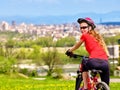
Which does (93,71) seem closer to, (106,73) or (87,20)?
(106,73)

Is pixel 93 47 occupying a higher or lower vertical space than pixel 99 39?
lower

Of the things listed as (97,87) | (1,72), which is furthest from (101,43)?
(1,72)

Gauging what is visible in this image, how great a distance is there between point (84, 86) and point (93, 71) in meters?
0.55

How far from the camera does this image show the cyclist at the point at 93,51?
895 cm

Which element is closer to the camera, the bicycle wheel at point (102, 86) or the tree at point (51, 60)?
the bicycle wheel at point (102, 86)

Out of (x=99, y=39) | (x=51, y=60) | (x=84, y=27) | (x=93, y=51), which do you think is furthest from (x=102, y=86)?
(x=51, y=60)

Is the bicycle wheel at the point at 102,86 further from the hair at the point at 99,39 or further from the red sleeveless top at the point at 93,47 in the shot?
the hair at the point at 99,39

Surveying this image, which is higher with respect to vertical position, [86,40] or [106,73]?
[86,40]

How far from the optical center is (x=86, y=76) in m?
9.27

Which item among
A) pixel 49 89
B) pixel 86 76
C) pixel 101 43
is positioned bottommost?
pixel 49 89

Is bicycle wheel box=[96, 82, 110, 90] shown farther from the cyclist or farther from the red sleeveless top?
the red sleeveless top

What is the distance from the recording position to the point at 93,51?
9203 mm

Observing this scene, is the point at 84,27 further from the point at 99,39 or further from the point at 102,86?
the point at 102,86

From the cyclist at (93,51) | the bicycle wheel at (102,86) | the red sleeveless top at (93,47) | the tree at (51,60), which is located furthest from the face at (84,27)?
the tree at (51,60)
